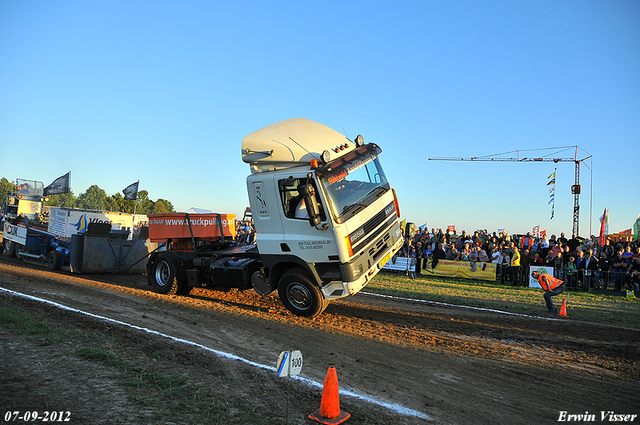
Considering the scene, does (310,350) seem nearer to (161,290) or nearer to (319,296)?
(319,296)

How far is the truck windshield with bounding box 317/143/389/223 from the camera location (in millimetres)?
7680

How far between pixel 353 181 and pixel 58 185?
22.4 metres

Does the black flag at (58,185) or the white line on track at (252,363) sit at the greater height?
the black flag at (58,185)

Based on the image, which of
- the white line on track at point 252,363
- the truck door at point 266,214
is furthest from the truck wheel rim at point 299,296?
the white line on track at point 252,363

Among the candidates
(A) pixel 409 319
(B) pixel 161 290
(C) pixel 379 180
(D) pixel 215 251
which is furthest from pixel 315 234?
(B) pixel 161 290

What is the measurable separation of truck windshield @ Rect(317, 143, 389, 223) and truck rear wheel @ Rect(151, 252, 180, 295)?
556 centimetres

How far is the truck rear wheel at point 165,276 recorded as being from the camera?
430 inches

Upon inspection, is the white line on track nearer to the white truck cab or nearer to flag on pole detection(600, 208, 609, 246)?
the white truck cab

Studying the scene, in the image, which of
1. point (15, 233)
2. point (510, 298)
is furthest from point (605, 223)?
point (15, 233)

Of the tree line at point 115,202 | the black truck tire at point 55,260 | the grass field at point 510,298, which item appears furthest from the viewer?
the tree line at point 115,202

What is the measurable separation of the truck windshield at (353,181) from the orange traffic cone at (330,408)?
376cm

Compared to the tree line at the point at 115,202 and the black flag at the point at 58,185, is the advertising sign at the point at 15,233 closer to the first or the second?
the black flag at the point at 58,185
